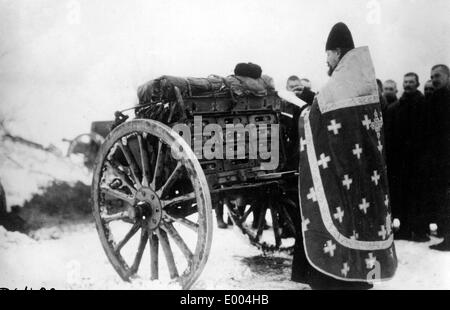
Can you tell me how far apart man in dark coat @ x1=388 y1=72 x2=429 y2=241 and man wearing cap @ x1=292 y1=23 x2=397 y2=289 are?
2.36 meters

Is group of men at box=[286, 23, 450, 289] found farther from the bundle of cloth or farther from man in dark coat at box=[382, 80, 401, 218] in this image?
man in dark coat at box=[382, 80, 401, 218]

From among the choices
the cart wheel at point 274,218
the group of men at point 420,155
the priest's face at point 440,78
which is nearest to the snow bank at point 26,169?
the cart wheel at point 274,218

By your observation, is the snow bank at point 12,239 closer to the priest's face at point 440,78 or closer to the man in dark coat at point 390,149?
the man in dark coat at point 390,149

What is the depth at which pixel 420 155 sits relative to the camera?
222 inches

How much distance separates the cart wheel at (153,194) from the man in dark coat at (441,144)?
124 inches

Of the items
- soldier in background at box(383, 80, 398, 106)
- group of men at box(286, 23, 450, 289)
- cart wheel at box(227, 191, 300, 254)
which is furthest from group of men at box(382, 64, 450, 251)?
group of men at box(286, 23, 450, 289)

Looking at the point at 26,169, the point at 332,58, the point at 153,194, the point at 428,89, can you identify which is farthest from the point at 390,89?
the point at 26,169

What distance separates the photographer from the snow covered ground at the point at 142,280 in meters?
4.18

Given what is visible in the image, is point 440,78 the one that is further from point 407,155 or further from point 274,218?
point 274,218

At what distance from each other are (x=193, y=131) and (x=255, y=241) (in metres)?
1.93

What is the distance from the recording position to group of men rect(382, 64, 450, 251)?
17.7 feet

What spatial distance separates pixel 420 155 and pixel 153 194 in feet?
11.6

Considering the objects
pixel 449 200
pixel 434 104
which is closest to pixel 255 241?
pixel 449 200

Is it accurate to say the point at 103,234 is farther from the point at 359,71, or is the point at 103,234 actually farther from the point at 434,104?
the point at 434,104
